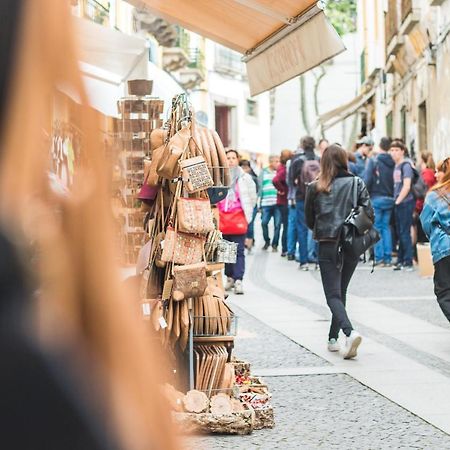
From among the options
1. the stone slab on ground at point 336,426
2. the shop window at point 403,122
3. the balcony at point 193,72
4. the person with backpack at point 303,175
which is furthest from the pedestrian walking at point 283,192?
the balcony at point 193,72

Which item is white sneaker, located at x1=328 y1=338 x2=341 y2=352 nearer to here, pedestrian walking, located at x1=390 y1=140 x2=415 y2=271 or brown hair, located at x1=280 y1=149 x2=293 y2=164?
pedestrian walking, located at x1=390 y1=140 x2=415 y2=271

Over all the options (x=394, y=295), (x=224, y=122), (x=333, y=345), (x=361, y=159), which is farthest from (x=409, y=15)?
(x=224, y=122)

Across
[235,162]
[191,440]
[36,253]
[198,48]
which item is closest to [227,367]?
[191,440]

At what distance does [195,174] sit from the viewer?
6.12 meters

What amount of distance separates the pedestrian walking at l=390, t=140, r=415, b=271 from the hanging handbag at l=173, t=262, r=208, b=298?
10.4 m

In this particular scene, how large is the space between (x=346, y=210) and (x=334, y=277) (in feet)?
1.65

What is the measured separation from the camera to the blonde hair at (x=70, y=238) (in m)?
1.10

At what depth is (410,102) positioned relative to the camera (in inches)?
1097

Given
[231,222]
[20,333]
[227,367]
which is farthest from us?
[231,222]

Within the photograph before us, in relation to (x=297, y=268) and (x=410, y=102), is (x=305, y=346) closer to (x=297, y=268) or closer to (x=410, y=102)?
(x=297, y=268)

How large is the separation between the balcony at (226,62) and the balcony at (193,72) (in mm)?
6468

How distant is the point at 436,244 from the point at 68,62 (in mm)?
8096

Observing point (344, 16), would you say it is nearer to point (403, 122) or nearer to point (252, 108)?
point (252, 108)

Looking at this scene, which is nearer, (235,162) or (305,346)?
(305,346)
